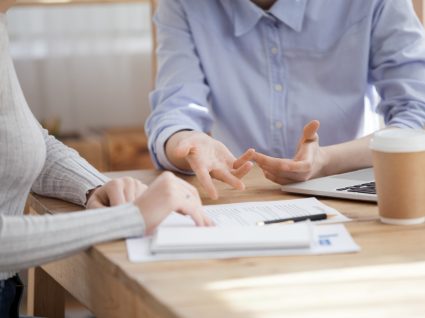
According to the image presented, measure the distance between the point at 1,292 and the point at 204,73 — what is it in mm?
815

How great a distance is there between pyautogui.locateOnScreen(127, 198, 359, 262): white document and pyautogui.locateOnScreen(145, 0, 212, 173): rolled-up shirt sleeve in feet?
1.46

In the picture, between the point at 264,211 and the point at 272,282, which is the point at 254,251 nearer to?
the point at 272,282

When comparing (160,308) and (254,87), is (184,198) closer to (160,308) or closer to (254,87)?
(160,308)

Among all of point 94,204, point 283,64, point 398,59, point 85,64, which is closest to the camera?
point 94,204

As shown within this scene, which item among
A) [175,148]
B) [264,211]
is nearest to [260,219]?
[264,211]

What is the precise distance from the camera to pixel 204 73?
6.62 ft

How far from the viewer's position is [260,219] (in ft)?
4.33

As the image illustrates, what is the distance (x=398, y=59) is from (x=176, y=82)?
47 centimetres

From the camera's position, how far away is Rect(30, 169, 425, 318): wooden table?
92 cm

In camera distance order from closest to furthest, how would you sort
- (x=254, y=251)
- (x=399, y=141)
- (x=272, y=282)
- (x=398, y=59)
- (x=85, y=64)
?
(x=272, y=282) → (x=254, y=251) → (x=399, y=141) → (x=398, y=59) → (x=85, y=64)

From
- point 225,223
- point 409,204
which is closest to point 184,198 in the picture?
point 225,223

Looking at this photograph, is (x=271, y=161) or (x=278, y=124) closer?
(x=271, y=161)

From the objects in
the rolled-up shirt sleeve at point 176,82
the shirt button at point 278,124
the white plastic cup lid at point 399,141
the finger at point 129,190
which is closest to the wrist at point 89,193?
the finger at point 129,190

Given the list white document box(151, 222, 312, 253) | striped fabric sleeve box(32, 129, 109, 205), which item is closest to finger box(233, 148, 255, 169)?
striped fabric sleeve box(32, 129, 109, 205)
